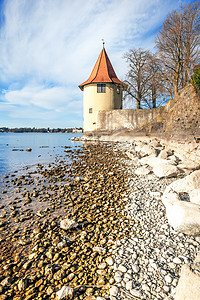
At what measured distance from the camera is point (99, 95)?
→ 28391 millimetres

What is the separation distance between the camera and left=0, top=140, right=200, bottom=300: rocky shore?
2.40 meters

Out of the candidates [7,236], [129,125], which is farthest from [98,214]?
[129,125]

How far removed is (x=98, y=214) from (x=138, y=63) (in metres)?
28.6

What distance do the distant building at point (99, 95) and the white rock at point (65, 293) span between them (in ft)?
87.7

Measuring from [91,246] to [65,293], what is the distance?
1.01 m

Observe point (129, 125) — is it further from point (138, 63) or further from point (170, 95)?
point (138, 63)

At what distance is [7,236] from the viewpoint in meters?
3.68

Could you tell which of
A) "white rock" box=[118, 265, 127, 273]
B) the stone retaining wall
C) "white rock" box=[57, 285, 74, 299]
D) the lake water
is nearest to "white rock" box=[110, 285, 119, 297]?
"white rock" box=[118, 265, 127, 273]

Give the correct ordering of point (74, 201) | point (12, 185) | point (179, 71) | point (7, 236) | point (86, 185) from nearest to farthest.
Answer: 1. point (7, 236)
2. point (74, 201)
3. point (86, 185)
4. point (12, 185)
5. point (179, 71)

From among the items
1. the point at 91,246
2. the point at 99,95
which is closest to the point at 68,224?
the point at 91,246

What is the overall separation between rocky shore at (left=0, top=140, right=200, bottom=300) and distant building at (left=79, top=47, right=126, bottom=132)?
24027 millimetres

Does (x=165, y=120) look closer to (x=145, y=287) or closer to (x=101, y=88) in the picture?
(x=101, y=88)

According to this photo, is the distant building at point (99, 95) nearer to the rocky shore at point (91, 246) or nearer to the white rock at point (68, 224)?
the rocky shore at point (91, 246)

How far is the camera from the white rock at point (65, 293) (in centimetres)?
224
